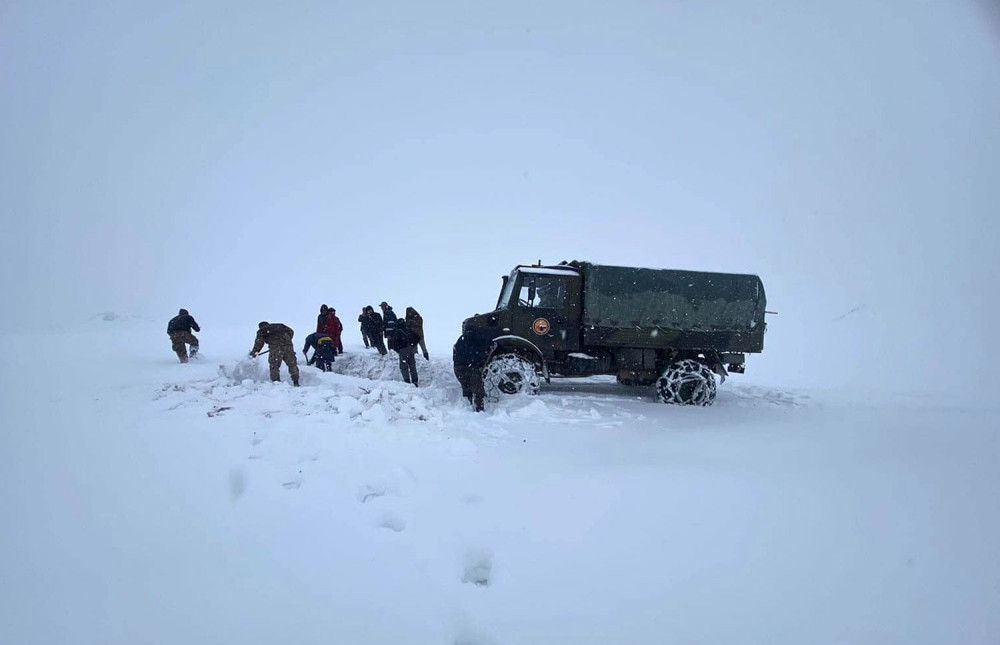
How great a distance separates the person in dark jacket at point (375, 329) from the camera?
12820 mm

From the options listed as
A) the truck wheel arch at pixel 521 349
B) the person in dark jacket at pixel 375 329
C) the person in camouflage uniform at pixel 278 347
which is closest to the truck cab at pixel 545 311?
the truck wheel arch at pixel 521 349

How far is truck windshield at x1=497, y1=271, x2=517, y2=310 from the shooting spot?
9.23m

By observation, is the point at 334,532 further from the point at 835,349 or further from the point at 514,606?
the point at 835,349

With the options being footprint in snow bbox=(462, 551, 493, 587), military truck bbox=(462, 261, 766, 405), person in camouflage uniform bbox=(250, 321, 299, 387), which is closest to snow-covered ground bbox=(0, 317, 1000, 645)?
footprint in snow bbox=(462, 551, 493, 587)

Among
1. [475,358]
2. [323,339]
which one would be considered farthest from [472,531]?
[323,339]

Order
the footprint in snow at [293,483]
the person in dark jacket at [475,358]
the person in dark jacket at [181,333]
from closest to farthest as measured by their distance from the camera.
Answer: the footprint in snow at [293,483] < the person in dark jacket at [475,358] < the person in dark jacket at [181,333]

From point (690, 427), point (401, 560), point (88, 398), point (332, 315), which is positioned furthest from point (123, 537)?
point (332, 315)

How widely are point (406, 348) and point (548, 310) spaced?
295 centimetres

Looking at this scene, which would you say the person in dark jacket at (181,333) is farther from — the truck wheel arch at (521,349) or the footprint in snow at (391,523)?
the footprint in snow at (391,523)

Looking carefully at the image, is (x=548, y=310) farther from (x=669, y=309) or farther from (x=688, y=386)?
(x=688, y=386)

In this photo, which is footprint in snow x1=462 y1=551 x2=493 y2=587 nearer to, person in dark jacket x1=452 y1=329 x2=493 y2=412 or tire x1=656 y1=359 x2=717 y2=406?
person in dark jacket x1=452 y1=329 x2=493 y2=412

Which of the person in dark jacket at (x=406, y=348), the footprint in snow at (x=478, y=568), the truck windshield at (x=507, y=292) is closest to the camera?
the footprint in snow at (x=478, y=568)

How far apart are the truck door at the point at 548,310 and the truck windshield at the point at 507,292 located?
0.49 feet

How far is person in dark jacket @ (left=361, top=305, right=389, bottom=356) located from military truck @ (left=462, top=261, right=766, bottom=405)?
4.58 meters
